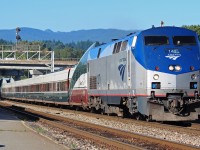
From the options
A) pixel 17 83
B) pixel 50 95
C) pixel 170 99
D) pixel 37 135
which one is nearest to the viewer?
pixel 37 135

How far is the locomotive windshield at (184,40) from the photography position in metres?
20.2

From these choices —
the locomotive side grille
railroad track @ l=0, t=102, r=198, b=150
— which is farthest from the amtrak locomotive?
the locomotive side grille

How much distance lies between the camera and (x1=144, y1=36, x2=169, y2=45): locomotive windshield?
20.1m

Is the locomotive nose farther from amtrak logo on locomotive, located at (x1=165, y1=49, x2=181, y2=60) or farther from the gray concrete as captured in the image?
the gray concrete

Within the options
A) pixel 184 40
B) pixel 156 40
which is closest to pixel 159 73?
pixel 156 40

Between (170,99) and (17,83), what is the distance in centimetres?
6359

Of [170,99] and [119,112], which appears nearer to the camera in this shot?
[170,99]

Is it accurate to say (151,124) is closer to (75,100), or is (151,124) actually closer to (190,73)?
(190,73)

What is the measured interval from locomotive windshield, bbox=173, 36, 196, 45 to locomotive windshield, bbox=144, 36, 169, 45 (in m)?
0.37

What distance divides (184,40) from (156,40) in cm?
117

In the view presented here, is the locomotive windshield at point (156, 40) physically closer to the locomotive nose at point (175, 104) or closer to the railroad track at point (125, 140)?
the locomotive nose at point (175, 104)

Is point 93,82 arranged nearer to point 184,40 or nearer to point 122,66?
point 122,66

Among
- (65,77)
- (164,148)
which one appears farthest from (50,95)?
(164,148)

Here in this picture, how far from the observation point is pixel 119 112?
80.4 ft
